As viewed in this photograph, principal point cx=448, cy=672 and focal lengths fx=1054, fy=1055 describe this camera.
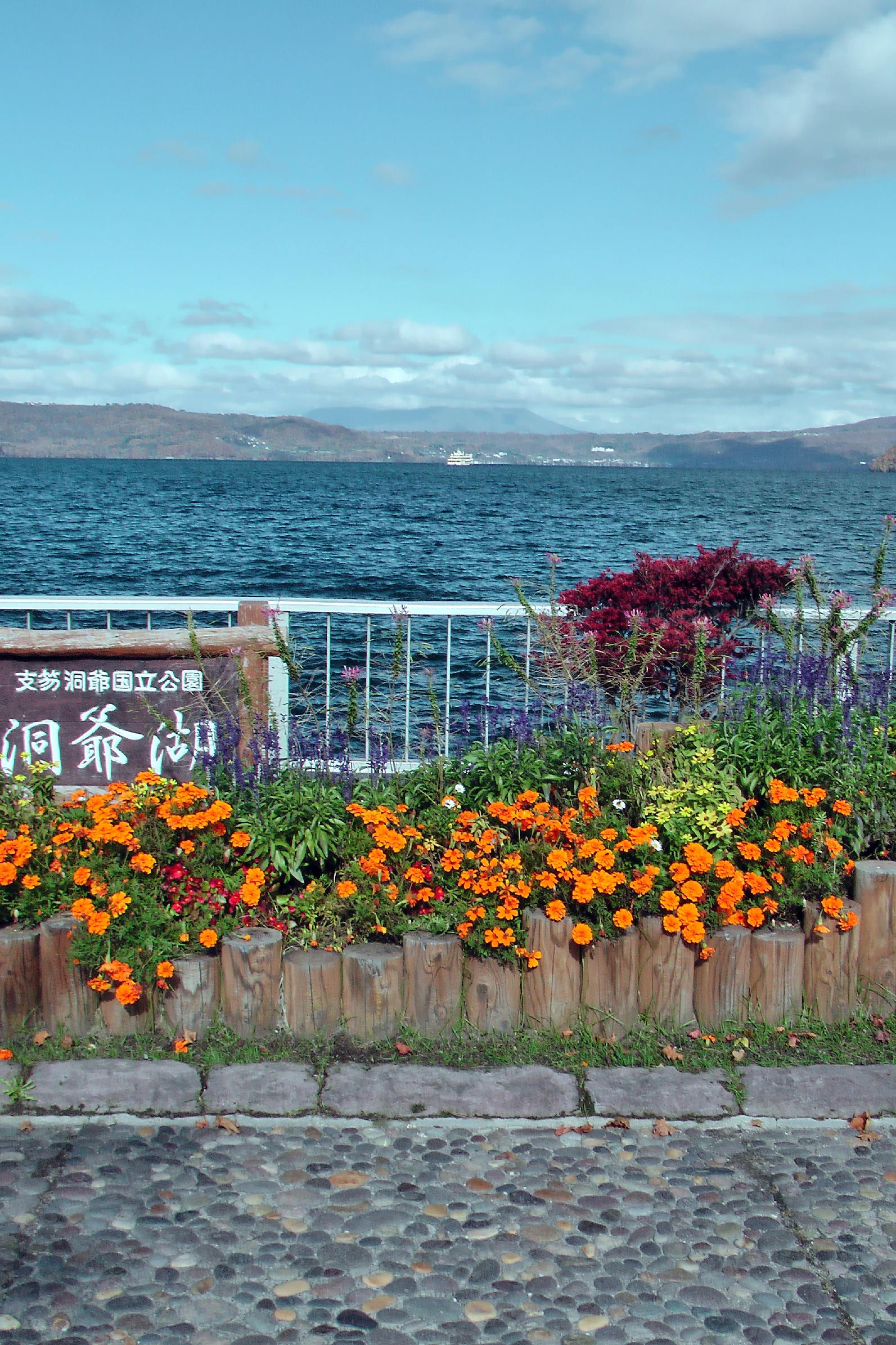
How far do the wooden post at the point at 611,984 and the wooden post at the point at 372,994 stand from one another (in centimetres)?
70

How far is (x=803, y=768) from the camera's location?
457cm

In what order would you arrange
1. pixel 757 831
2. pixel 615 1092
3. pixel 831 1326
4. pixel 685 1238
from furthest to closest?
pixel 757 831 < pixel 615 1092 < pixel 685 1238 < pixel 831 1326

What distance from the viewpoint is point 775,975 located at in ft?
13.1

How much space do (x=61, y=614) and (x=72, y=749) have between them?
2172 cm

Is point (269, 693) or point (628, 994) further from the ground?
point (269, 693)

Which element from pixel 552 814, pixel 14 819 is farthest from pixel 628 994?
pixel 14 819

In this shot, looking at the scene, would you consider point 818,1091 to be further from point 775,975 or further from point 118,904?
point 118,904

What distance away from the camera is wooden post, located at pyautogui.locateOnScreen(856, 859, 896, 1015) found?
4047mm

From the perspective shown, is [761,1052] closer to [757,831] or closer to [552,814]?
[757,831]

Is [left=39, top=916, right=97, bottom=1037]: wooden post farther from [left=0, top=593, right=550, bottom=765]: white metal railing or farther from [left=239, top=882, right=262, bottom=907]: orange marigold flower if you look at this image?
[left=0, top=593, right=550, bottom=765]: white metal railing

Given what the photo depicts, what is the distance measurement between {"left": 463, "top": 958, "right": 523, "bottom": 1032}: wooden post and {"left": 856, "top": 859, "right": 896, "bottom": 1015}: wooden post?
1.35 metres

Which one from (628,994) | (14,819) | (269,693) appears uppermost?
(269,693)

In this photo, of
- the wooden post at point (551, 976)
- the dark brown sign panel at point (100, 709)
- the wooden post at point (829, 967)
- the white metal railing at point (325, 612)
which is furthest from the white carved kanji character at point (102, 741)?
the wooden post at point (829, 967)

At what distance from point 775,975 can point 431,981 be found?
130cm
